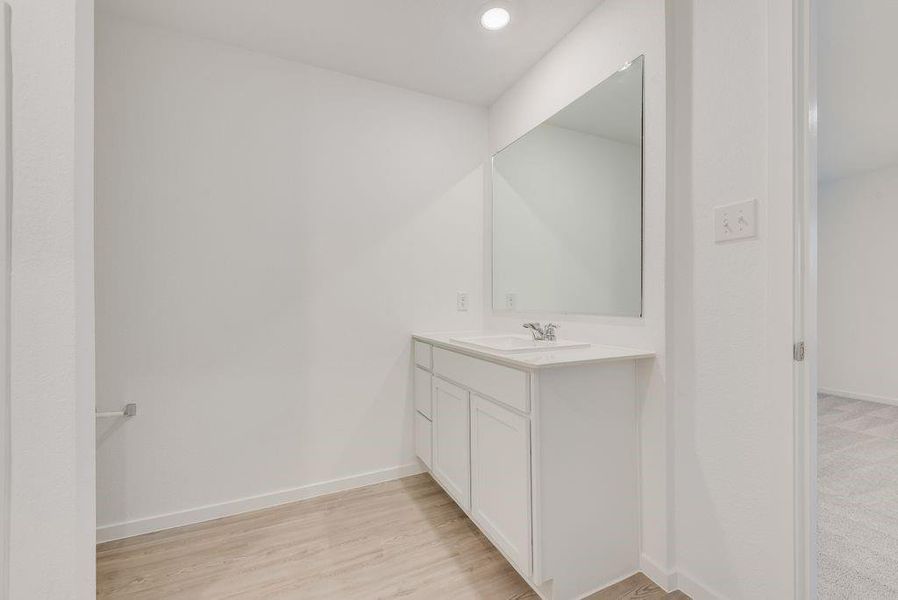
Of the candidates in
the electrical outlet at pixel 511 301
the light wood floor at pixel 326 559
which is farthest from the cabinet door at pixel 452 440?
the electrical outlet at pixel 511 301

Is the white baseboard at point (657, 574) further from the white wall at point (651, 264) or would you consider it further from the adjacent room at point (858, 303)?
the adjacent room at point (858, 303)

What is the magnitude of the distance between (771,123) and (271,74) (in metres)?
2.24

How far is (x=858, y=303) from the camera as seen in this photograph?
3969mm

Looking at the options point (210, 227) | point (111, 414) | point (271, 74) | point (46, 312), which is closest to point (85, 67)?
point (46, 312)

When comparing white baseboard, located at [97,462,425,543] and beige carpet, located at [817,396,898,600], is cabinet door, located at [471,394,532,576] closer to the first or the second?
white baseboard, located at [97,462,425,543]

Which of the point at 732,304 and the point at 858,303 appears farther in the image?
the point at 858,303

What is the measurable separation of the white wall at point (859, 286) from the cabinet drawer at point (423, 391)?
4681 millimetres

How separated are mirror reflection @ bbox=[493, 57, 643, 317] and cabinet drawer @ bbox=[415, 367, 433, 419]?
25.9 inches

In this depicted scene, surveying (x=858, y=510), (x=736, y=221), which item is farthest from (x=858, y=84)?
(x=858, y=510)

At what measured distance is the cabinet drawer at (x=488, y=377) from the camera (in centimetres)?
135

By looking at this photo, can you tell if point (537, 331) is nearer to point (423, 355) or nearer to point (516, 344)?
point (516, 344)

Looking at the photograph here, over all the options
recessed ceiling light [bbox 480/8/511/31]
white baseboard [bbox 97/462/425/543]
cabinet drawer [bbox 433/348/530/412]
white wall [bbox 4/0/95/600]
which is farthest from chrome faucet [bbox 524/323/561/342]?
white wall [bbox 4/0/95/600]

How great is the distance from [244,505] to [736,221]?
2507 millimetres

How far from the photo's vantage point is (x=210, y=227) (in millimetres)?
1939
